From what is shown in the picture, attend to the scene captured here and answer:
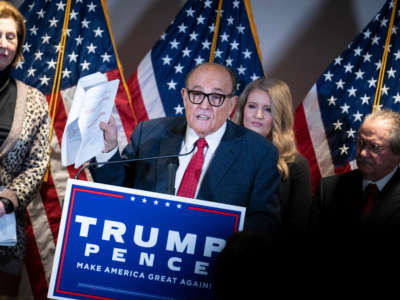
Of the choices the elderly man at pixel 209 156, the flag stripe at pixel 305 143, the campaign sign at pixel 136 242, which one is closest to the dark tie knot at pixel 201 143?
the elderly man at pixel 209 156

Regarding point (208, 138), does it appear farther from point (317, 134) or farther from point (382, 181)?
point (317, 134)

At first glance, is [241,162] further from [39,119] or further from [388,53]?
[388,53]

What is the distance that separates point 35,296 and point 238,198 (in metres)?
2.18

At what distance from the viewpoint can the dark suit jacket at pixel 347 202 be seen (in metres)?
2.40

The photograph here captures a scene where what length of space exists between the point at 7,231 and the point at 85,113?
3.10 ft

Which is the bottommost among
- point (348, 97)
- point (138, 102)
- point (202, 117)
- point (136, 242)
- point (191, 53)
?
point (136, 242)

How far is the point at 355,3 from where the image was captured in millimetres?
3738

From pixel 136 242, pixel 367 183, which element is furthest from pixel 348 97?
pixel 136 242

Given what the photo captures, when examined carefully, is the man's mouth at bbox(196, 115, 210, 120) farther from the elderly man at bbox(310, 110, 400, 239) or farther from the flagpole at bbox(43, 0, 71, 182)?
the flagpole at bbox(43, 0, 71, 182)

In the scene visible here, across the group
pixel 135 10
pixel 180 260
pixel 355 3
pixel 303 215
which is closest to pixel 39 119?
pixel 180 260

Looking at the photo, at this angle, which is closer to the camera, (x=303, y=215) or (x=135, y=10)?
(x=303, y=215)

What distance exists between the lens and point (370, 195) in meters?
2.56

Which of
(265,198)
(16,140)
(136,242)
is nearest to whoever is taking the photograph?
(136,242)

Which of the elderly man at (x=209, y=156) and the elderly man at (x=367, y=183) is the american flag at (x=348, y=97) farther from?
the elderly man at (x=209, y=156)
